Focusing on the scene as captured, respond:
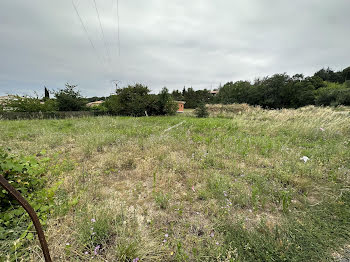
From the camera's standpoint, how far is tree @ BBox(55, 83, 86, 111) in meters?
17.5

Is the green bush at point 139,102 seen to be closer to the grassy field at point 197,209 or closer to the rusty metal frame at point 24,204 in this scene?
the grassy field at point 197,209

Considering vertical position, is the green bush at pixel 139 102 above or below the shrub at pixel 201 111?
above

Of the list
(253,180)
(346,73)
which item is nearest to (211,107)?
(253,180)

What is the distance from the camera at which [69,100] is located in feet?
58.5

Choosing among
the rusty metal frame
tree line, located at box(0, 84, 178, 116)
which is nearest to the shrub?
tree line, located at box(0, 84, 178, 116)

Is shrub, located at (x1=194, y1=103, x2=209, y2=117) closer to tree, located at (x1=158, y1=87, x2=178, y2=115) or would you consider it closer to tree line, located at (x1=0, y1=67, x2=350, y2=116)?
tree line, located at (x1=0, y1=67, x2=350, y2=116)

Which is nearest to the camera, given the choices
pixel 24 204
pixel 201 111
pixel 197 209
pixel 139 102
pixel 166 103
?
pixel 24 204

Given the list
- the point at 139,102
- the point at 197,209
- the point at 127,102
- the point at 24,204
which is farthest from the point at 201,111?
the point at 24,204

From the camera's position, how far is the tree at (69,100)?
17541 mm

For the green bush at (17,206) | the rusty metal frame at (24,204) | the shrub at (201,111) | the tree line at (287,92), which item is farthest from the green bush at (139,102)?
the rusty metal frame at (24,204)

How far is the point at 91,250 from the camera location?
1.34 meters

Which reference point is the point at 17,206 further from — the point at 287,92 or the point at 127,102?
the point at 287,92

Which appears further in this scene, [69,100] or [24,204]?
[69,100]

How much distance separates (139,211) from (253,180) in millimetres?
2192
